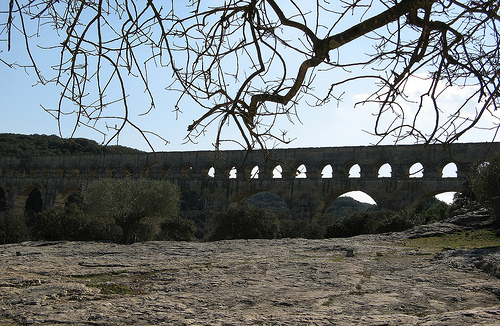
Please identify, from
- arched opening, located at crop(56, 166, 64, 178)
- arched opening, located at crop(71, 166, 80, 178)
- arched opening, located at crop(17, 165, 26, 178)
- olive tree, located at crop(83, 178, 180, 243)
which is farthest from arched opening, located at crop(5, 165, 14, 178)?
olive tree, located at crop(83, 178, 180, 243)

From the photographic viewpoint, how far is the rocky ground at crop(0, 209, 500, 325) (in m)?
2.60

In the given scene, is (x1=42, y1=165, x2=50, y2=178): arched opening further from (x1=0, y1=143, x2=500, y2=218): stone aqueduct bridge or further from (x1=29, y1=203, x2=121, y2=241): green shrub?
(x1=29, y1=203, x2=121, y2=241): green shrub

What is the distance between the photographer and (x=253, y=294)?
330 centimetres

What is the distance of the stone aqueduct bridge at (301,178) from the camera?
20312 mm

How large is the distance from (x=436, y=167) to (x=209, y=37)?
19256mm

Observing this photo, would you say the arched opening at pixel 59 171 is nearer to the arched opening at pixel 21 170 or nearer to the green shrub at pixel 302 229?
the arched opening at pixel 21 170

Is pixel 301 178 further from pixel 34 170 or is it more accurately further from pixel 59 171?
pixel 34 170

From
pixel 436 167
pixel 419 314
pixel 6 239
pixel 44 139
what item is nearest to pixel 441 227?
pixel 436 167

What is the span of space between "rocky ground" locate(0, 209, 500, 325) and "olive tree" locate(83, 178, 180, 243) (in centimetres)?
1294

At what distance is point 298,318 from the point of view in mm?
2586

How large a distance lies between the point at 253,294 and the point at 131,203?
1555 cm

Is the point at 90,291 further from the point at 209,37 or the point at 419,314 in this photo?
the point at 419,314

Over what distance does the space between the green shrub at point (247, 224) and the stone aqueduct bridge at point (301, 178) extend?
1.50 meters

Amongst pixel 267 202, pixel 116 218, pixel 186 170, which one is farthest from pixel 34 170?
pixel 267 202
